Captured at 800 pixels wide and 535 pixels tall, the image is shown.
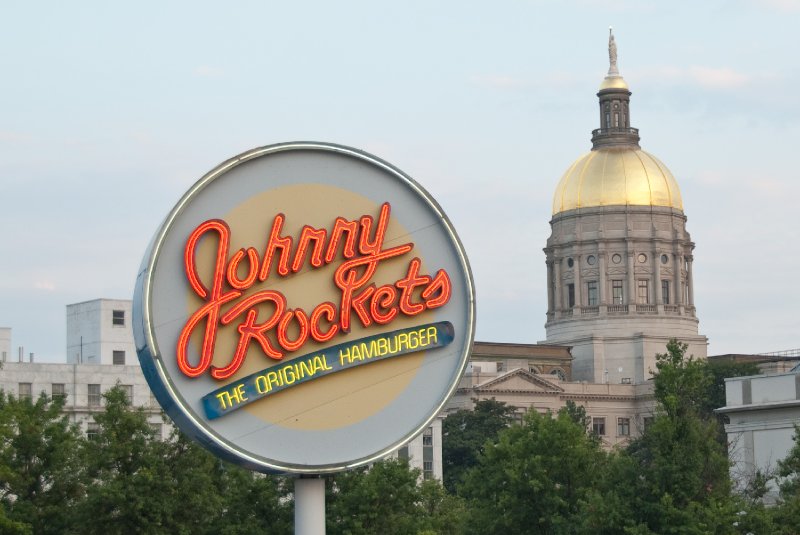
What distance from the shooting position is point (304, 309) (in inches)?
2002

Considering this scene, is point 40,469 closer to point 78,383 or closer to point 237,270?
point 237,270

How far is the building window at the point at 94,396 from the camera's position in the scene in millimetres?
126562

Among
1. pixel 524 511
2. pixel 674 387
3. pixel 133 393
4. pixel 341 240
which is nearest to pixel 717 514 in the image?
pixel 674 387

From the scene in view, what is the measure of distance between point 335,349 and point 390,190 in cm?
408

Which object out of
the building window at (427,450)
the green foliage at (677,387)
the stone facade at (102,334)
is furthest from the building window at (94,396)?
the green foliage at (677,387)

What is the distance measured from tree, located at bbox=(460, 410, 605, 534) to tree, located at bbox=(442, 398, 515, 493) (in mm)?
94815

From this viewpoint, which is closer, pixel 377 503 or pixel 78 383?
pixel 377 503

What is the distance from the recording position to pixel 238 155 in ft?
165

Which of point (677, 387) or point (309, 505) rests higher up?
point (677, 387)

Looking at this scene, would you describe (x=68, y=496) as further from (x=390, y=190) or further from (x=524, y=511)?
(x=390, y=190)

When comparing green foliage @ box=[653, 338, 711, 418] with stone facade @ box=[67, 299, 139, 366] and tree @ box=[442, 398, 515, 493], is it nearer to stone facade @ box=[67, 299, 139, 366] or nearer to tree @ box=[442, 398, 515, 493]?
stone facade @ box=[67, 299, 139, 366]

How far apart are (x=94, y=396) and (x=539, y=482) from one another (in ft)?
181

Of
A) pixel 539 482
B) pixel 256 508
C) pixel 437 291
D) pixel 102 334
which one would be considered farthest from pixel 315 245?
pixel 102 334

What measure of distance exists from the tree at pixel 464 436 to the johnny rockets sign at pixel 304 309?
123127 millimetres
